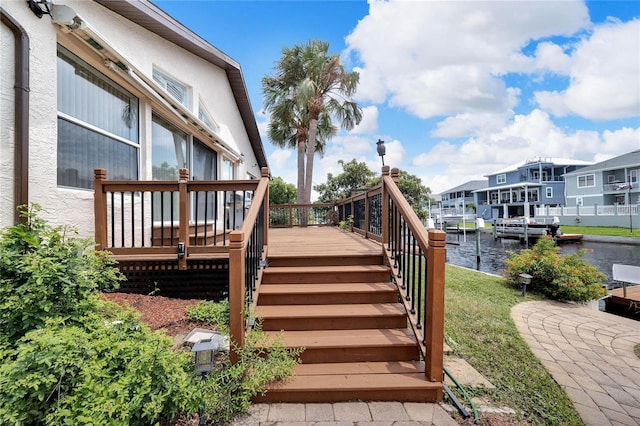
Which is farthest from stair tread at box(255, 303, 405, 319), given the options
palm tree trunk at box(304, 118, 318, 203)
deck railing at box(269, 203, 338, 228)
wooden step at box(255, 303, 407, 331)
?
palm tree trunk at box(304, 118, 318, 203)

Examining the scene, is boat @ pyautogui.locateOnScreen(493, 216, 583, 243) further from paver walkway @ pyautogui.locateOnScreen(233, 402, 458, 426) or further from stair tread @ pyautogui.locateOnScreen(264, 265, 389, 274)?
paver walkway @ pyautogui.locateOnScreen(233, 402, 458, 426)

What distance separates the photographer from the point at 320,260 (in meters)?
3.66

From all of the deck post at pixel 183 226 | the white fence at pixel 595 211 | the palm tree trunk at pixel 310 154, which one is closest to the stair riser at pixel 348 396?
the deck post at pixel 183 226

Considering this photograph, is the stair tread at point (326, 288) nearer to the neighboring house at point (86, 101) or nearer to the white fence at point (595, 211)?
the neighboring house at point (86, 101)

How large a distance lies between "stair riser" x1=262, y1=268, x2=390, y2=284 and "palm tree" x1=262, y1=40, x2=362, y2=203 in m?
11.0

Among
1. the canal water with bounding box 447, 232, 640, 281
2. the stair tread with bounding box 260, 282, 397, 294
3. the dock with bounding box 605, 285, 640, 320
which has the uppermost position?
the stair tread with bounding box 260, 282, 397, 294

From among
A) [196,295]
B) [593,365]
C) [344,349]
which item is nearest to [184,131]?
[196,295]

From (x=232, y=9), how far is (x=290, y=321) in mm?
8358

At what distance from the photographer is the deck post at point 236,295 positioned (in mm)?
2260

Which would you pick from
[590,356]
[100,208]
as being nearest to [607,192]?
[590,356]

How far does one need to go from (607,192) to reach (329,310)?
3719 cm

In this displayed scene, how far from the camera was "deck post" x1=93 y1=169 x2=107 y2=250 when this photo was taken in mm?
3445

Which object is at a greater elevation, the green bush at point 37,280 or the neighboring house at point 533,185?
the neighboring house at point 533,185

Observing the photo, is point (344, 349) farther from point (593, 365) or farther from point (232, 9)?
point (232, 9)
